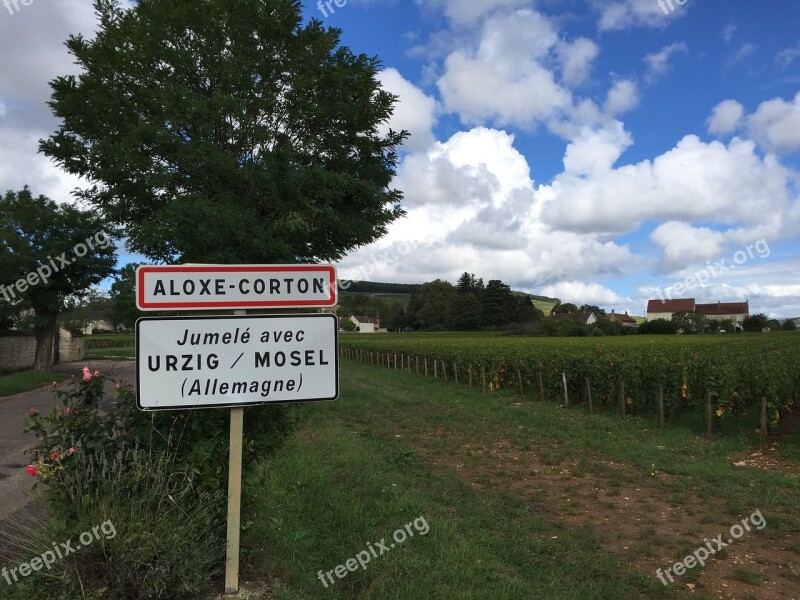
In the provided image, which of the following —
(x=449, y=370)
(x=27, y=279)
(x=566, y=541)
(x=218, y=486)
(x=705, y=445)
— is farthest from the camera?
(x=449, y=370)

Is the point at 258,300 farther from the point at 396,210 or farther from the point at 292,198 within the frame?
the point at 396,210

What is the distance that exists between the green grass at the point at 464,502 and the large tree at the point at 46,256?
15.8 metres

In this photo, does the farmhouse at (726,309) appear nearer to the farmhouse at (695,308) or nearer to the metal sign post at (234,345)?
the farmhouse at (695,308)

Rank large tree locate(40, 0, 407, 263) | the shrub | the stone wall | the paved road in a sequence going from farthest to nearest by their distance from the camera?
1. the stone wall
2. large tree locate(40, 0, 407, 263)
3. the paved road
4. the shrub

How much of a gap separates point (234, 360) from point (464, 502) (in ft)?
13.2

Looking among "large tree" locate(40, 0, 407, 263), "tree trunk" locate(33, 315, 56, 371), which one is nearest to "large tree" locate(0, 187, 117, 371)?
"tree trunk" locate(33, 315, 56, 371)

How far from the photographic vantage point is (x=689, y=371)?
13.7 meters

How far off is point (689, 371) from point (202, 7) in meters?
14.1

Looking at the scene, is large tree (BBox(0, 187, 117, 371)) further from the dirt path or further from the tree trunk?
the dirt path

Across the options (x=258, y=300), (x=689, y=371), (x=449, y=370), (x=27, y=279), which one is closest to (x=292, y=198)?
(x=258, y=300)

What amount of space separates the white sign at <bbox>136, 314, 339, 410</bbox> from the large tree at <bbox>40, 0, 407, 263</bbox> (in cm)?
681

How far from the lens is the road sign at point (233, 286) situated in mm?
3578

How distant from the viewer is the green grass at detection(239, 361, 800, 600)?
425cm

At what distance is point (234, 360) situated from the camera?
12.1 feet
